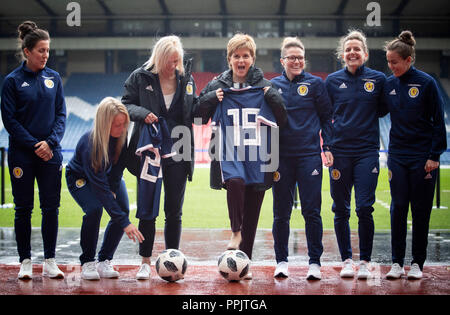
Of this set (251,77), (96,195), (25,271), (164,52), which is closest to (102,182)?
(96,195)

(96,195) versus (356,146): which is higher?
(356,146)

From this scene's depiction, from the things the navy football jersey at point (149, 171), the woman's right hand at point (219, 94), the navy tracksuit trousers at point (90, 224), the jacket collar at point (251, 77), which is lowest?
the navy tracksuit trousers at point (90, 224)

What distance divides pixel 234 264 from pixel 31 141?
6.61ft

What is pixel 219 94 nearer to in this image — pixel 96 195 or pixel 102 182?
pixel 102 182

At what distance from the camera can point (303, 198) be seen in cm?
482

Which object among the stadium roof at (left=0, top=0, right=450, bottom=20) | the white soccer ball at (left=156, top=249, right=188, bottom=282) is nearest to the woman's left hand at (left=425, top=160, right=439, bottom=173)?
the white soccer ball at (left=156, top=249, right=188, bottom=282)

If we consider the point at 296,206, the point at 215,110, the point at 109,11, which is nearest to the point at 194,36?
the point at 109,11

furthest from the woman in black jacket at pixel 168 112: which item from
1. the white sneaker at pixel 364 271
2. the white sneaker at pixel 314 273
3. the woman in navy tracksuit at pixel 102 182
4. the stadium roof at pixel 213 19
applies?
the stadium roof at pixel 213 19

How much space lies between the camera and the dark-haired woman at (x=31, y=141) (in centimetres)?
472

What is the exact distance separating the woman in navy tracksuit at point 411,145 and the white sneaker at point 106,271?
7.91 feet

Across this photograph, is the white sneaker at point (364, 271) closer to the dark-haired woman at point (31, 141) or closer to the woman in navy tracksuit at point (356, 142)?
the woman in navy tracksuit at point (356, 142)

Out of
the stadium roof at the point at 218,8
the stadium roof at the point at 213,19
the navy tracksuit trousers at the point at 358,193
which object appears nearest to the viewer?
the navy tracksuit trousers at the point at 358,193

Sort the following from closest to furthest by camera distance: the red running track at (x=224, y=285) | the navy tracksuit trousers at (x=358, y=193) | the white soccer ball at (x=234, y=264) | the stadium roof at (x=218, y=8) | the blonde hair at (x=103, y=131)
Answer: the red running track at (x=224, y=285) < the white soccer ball at (x=234, y=264) < the blonde hair at (x=103, y=131) < the navy tracksuit trousers at (x=358, y=193) < the stadium roof at (x=218, y=8)
